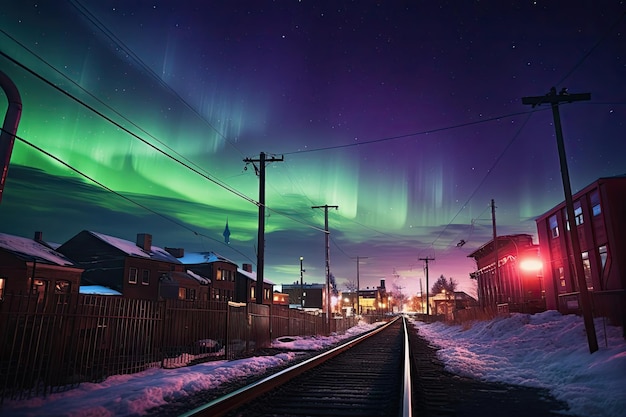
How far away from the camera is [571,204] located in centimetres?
1260

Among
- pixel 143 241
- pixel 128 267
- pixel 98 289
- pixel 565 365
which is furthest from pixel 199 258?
pixel 565 365

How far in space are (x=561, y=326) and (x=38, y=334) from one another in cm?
1691

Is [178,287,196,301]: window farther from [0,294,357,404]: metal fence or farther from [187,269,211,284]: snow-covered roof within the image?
[0,294,357,404]: metal fence

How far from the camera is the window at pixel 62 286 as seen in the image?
29489 mm

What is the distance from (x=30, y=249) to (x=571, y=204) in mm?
32293

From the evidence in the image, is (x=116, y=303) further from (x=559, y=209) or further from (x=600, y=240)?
(x=559, y=209)

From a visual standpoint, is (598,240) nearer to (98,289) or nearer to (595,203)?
→ (595,203)

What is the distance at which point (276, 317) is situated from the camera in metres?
23.1

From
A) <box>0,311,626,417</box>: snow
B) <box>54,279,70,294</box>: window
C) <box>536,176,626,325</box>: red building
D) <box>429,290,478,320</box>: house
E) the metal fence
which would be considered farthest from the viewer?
<box>429,290,478,320</box>: house

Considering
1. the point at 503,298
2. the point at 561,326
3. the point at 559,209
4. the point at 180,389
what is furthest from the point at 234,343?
the point at 503,298

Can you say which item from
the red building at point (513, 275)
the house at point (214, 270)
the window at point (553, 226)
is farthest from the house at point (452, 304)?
the house at point (214, 270)

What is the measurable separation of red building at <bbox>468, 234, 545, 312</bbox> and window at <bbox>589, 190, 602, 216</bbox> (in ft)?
29.9

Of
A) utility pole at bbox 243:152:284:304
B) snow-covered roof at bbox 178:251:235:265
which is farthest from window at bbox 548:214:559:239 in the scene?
snow-covered roof at bbox 178:251:235:265

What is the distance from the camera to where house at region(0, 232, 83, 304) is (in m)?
26.2
